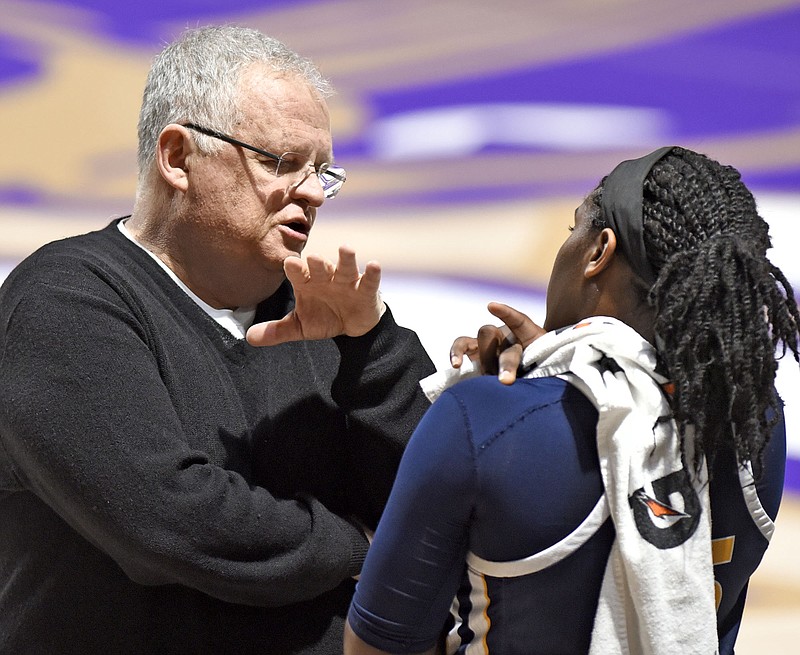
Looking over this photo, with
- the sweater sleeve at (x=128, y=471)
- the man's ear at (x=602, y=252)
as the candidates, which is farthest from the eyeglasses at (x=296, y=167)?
the man's ear at (x=602, y=252)

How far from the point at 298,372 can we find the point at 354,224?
170 centimetres

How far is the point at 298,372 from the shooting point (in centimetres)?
172

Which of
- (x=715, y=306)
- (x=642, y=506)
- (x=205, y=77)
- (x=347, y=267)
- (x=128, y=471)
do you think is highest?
(x=205, y=77)

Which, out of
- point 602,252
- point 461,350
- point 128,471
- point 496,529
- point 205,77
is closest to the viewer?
point 496,529

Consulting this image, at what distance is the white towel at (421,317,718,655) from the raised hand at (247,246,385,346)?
428 millimetres

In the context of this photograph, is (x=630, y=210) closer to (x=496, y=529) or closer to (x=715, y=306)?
(x=715, y=306)

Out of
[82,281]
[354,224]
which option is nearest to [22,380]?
[82,281]

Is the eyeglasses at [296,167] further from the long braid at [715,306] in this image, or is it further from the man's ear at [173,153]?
the long braid at [715,306]

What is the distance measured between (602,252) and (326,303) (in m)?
0.50

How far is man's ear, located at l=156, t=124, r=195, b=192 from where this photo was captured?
5.62ft

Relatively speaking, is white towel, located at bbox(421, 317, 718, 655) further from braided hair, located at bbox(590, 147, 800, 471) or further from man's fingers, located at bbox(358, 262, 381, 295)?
man's fingers, located at bbox(358, 262, 381, 295)

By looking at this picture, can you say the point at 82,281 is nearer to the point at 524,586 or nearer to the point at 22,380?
the point at 22,380

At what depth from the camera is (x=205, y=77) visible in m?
1.71

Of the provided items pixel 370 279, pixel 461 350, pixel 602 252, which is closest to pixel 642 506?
pixel 602 252
